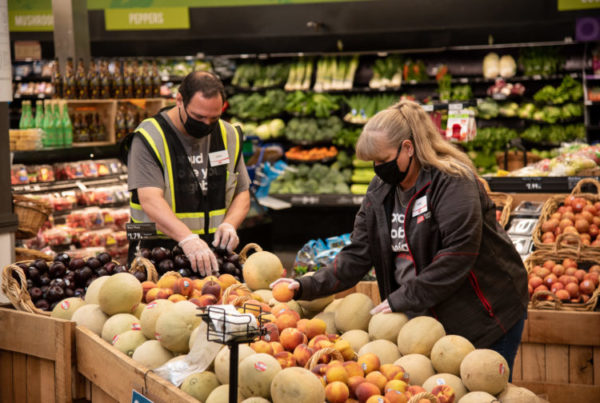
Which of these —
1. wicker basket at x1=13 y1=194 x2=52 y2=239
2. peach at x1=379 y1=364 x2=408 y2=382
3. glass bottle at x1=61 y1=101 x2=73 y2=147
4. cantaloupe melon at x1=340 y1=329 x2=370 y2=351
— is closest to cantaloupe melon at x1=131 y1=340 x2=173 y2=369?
cantaloupe melon at x1=340 y1=329 x2=370 y2=351

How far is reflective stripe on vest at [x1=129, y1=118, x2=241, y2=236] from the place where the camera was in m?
3.68

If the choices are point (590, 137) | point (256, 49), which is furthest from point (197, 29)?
point (590, 137)

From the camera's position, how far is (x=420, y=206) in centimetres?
269

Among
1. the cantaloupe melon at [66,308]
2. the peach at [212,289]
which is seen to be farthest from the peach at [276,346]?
the cantaloupe melon at [66,308]

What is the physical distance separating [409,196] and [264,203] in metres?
5.28

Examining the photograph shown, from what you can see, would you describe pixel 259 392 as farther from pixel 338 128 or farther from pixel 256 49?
pixel 256 49

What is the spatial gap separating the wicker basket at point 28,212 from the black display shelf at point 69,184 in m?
0.90

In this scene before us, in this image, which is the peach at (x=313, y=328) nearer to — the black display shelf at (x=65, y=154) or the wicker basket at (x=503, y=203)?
the wicker basket at (x=503, y=203)

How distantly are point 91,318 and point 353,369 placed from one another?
3.62 ft

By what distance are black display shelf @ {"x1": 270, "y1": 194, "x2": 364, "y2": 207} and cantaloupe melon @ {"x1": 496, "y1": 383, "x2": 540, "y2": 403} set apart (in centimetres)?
759

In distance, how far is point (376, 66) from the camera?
10.0 m

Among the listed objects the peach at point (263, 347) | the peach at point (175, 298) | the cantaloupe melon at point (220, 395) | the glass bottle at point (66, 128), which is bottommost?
the cantaloupe melon at point (220, 395)

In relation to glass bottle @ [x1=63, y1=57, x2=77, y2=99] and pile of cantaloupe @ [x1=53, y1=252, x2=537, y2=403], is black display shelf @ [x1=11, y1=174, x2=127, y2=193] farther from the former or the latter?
pile of cantaloupe @ [x1=53, y1=252, x2=537, y2=403]

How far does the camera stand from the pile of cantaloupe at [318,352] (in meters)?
1.97
